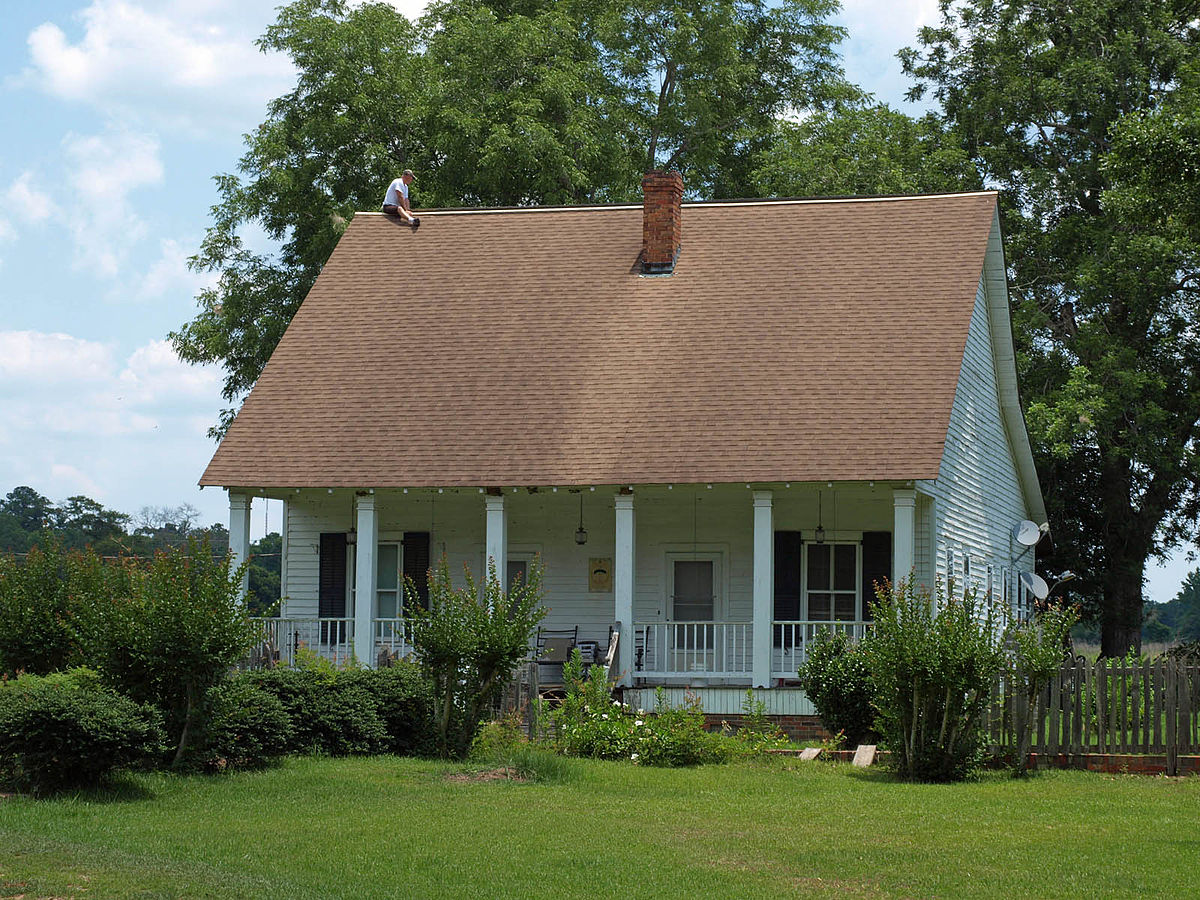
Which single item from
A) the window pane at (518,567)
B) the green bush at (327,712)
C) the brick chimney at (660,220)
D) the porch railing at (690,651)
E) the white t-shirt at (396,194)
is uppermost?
the white t-shirt at (396,194)

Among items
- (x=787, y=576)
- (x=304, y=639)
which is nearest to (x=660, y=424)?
(x=787, y=576)

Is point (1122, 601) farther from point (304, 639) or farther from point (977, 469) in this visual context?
point (304, 639)

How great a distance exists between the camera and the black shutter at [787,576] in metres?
22.7

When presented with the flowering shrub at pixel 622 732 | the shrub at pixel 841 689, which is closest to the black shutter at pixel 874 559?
the shrub at pixel 841 689

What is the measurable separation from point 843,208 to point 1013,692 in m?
11.9

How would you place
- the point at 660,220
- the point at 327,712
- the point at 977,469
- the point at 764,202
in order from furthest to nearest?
the point at 764,202 → the point at 660,220 → the point at 977,469 → the point at 327,712

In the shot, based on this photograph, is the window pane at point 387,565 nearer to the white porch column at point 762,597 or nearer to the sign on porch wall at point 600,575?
the sign on porch wall at point 600,575

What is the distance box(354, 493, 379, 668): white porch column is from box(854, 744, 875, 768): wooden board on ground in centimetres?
831

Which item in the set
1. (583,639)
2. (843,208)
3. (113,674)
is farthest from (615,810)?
(843,208)

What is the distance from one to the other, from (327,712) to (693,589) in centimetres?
833

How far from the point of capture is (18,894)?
9.18 m

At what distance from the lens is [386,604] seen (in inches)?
969

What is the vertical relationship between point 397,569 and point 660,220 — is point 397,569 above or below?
below

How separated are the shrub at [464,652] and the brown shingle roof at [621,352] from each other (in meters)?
4.70
